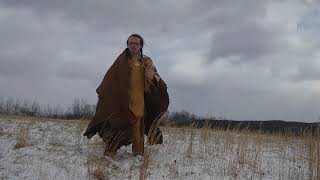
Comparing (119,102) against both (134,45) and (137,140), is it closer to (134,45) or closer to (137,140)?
(137,140)

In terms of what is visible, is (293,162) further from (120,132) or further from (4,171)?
(4,171)

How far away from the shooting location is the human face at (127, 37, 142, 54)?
26.6 ft

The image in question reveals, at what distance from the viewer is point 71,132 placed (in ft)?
36.0

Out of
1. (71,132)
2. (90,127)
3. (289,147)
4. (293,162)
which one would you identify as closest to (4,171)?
(90,127)

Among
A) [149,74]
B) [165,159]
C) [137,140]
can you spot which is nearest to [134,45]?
[149,74]

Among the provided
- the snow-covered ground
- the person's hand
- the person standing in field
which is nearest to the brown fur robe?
the person standing in field

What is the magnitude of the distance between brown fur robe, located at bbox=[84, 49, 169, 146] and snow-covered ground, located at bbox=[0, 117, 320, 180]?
0.44 metres

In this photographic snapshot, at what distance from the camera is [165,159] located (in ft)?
27.5

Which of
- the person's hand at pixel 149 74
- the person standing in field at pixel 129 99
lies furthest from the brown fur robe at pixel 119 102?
the person's hand at pixel 149 74

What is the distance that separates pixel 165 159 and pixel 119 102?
3.56 feet

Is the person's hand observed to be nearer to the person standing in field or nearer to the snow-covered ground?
the person standing in field

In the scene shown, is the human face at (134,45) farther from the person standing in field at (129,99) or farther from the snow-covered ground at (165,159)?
the snow-covered ground at (165,159)

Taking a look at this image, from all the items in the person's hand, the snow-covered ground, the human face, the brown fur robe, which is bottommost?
the snow-covered ground

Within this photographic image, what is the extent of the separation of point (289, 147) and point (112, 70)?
3880 millimetres
